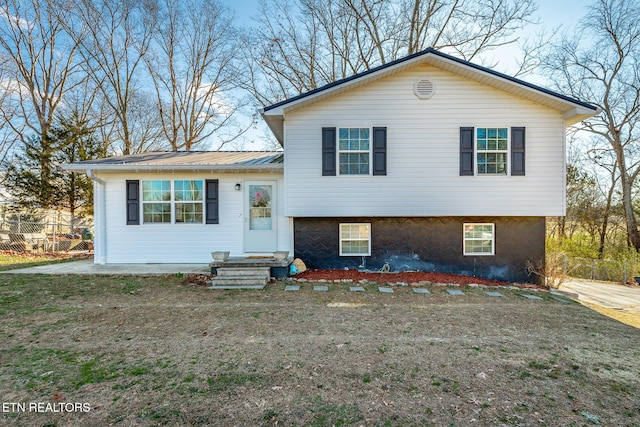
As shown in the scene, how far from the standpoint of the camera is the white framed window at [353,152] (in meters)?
8.05

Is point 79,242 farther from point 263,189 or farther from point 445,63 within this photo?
point 445,63

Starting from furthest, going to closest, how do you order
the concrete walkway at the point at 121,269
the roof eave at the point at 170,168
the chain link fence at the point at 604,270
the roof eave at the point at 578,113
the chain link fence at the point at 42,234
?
1. the chain link fence at the point at 42,234
2. the chain link fence at the point at 604,270
3. the roof eave at the point at 170,168
4. the concrete walkway at the point at 121,269
5. the roof eave at the point at 578,113

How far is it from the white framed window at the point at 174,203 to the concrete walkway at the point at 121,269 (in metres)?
1.28

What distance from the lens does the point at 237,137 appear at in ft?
68.4

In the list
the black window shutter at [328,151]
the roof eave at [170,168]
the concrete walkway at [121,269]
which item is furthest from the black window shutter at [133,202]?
the black window shutter at [328,151]

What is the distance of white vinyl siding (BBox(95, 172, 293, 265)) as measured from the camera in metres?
8.88

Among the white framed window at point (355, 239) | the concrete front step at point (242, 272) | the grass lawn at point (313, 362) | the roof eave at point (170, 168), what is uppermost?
the roof eave at point (170, 168)

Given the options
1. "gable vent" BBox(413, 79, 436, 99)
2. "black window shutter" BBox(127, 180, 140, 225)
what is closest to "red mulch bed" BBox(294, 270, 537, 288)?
"gable vent" BBox(413, 79, 436, 99)

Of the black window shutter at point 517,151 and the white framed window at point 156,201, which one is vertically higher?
the black window shutter at point 517,151

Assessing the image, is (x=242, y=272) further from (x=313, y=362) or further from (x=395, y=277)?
(x=313, y=362)

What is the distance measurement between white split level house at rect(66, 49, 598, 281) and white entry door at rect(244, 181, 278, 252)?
0.76 metres

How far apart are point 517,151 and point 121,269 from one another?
429 inches

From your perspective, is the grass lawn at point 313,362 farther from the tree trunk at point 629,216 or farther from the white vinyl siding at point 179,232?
the tree trunk at point 629,216

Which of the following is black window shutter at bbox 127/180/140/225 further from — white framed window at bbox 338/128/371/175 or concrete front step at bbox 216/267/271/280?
white framed window at bbox 338/128/371/175
